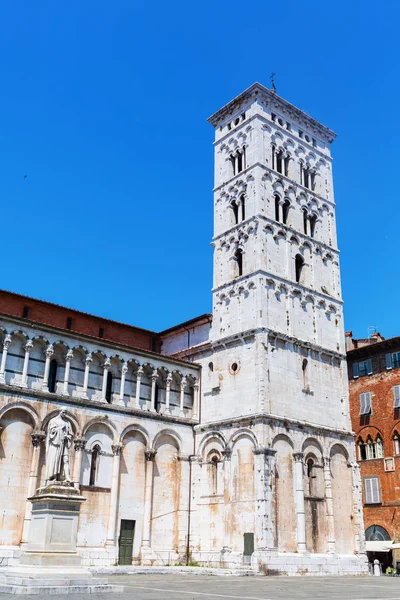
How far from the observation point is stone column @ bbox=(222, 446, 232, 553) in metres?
29.6

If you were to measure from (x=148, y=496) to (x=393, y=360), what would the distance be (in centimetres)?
1883

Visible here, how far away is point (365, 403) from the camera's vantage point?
40.7 m

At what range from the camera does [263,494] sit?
28594 millimetres

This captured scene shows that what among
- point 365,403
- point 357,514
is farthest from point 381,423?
point 357,514

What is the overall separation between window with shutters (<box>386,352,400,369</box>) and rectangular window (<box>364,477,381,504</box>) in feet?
23.9

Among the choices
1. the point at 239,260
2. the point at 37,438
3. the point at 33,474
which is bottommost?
the point at 33,474

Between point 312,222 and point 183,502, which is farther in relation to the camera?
point 312,222

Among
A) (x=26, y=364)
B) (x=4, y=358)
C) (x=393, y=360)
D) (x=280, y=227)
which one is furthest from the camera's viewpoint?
(x=393, y=360)

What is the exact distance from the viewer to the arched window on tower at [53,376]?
29091 mm

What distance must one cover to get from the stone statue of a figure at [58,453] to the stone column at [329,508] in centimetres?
1811

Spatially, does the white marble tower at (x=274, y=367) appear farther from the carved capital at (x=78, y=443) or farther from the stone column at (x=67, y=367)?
the stone column at (x=67, y=367)

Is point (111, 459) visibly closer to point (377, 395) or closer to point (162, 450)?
point (162, 450)

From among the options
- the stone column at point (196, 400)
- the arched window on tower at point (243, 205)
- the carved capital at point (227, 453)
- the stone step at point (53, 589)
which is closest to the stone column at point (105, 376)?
the stone column at point (196, 400)

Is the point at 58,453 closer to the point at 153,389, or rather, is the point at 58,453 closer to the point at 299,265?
the point at 153,389
